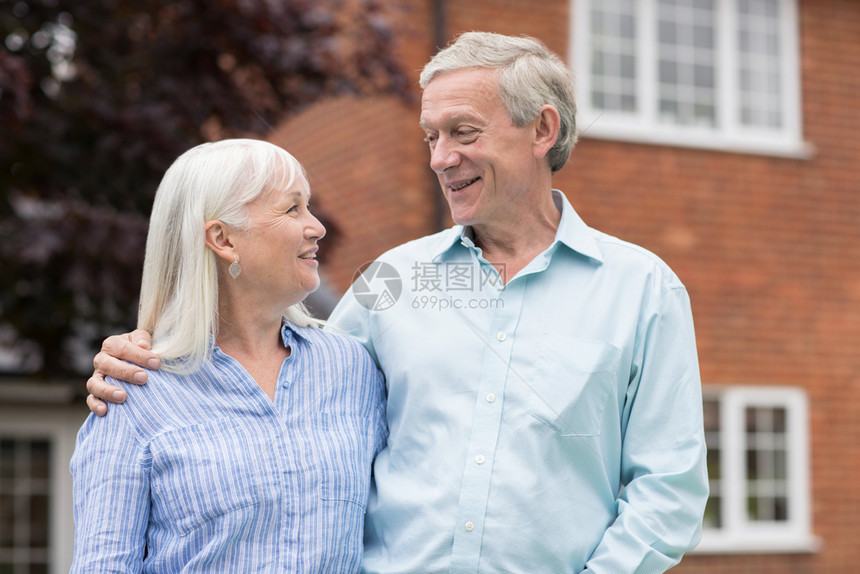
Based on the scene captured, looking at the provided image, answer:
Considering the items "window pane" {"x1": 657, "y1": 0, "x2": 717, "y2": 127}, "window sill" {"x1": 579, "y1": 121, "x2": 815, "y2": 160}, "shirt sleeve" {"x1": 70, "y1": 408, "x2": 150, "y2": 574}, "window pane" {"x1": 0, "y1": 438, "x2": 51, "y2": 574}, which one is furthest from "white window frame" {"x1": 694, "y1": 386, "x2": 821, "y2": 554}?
"shirt sleeve" {"x1": 70, "y1": 408, "x2": 150, "y2": 574}

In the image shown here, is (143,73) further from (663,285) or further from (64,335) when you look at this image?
(663,285)

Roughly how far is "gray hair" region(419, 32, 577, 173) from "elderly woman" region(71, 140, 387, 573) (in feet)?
1.35

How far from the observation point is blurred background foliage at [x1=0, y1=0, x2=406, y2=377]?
17.3 ft

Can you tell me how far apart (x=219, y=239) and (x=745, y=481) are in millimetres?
7165

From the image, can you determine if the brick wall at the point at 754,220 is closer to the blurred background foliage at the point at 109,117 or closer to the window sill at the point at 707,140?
the window sill at the point at 707,140

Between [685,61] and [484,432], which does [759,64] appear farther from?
[484,432]

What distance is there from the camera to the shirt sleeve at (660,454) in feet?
7.61

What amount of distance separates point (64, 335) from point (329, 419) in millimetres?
3626

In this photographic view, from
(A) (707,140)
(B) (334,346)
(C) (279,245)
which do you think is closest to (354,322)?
(B) (334,346)

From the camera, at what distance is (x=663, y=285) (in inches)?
95.3

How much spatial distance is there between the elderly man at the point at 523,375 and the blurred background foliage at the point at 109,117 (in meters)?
2.96

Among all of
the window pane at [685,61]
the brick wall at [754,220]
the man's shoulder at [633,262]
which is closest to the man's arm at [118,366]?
the man's shoulder at [633,262]

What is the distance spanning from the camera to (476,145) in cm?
246

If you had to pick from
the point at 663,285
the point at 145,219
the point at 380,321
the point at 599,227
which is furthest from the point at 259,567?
the point at 599,227
